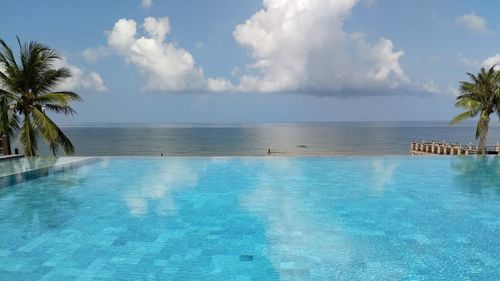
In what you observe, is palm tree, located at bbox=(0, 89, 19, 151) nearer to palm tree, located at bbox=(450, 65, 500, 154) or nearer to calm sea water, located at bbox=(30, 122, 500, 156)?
palm tree, located at bbox=(450, 65, 500, 154)

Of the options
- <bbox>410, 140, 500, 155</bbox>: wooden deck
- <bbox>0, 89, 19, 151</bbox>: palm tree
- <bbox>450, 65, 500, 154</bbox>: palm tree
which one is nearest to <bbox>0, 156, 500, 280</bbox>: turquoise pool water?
<bbox>0, 89, 19, 151</bbox>: palm tree

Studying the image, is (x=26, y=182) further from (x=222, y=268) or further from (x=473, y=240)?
(x=473, y=240)

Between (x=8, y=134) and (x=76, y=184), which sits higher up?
(x=8, y=134)

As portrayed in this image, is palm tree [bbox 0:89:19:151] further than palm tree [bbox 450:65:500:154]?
No

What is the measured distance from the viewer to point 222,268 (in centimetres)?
450

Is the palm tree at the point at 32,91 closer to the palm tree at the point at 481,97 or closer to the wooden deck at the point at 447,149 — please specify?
the palm tree at the point at 481,97

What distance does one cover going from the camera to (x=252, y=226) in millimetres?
6176

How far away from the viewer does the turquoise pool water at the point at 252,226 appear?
14.7ft

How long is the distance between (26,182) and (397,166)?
483 inches

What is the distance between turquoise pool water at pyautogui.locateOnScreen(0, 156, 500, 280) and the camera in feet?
14.7

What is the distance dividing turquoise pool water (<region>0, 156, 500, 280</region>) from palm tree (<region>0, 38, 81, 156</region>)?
16.2ft

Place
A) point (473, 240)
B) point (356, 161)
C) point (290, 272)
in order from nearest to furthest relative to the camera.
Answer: point (290, 272) < point (473, 240) < point (356, 161)

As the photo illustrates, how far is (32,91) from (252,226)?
43.2 feet

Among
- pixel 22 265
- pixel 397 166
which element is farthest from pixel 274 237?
pixel 397 166
